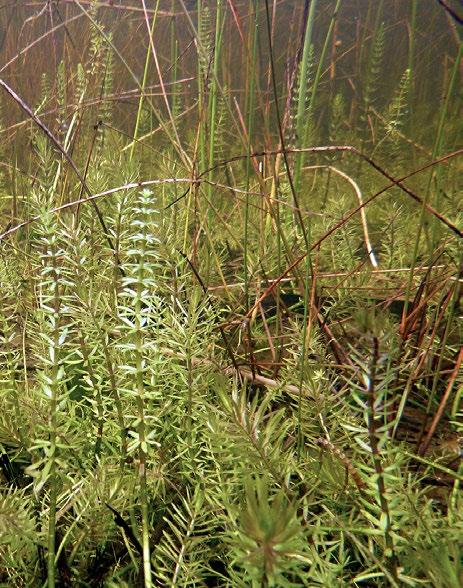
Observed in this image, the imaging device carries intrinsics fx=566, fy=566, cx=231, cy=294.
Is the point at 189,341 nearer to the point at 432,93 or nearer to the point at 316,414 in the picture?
the point at 316,414

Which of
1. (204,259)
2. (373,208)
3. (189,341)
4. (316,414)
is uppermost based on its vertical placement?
(189,341)

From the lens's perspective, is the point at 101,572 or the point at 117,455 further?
the point at 117,455

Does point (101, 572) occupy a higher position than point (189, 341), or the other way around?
point (189, 341)

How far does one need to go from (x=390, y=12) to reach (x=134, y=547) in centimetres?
755

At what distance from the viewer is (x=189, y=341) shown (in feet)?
2.55

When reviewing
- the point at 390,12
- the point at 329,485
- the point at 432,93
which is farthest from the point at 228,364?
the point at 390,12

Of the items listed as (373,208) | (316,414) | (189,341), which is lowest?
(373,208)

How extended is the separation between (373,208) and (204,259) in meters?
1.37

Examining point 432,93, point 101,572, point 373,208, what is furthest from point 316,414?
point 432,93

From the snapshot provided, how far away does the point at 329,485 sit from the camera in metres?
0.71

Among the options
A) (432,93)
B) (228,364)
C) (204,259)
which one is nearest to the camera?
(228,364)

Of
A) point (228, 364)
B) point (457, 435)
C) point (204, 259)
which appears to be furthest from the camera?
point (204, 259)

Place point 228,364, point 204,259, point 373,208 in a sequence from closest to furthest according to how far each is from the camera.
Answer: point 228,364 < point 204,259 < point 373,208

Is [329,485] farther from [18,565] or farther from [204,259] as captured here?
[204,259]
